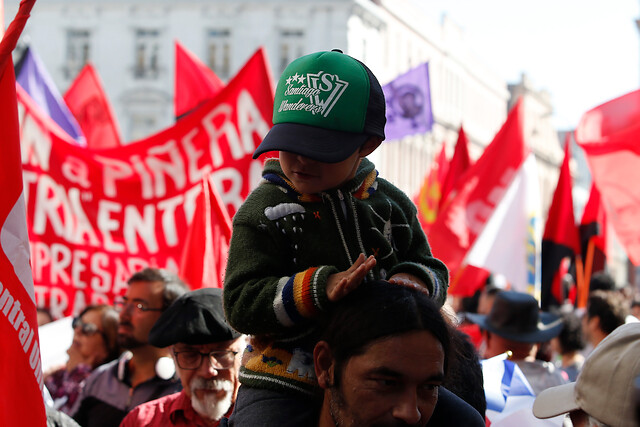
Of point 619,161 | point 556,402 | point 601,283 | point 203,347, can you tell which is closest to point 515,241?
point 619,161

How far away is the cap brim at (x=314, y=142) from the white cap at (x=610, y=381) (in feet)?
2.67

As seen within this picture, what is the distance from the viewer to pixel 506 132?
9453 millimetres

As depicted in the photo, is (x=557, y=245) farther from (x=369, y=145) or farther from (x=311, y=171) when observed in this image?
(x=311, y=171)

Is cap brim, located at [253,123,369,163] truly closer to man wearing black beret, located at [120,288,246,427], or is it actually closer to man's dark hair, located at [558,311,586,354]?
man wearing black beret, located at [120,288,246,427]

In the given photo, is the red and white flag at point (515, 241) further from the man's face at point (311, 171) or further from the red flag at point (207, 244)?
the man's face at point (311, 171)

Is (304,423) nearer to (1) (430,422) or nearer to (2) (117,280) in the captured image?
(1) (430,422)

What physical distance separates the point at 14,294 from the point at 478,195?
6536 millimetres

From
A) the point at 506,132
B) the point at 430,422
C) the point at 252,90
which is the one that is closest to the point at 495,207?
the point at 506,132

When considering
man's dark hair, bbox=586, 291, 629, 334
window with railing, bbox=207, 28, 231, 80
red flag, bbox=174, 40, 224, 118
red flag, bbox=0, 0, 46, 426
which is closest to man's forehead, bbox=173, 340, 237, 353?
red flag, bbox=0, 0, 46, 426

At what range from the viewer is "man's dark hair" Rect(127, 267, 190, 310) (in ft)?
17.8

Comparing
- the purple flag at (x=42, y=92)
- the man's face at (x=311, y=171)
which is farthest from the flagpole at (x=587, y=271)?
the man's face at (x=311, y=171)

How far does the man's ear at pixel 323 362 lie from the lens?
2346 millimetres

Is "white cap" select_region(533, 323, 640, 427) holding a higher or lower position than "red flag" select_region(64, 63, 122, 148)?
higher

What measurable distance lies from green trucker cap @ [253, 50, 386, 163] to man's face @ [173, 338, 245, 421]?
201 centimetres
